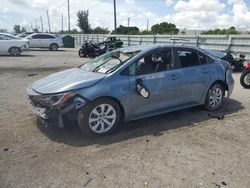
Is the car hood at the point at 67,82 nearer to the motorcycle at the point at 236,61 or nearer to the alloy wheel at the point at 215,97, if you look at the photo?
the alloy wheel at the point at 215,97

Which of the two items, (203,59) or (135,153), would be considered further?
(203,59)

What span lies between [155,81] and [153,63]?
0.37 m

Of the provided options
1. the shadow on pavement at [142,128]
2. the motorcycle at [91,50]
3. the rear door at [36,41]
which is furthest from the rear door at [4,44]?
the shadow on pavement at [142,128]

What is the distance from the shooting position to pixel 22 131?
17.3 ft

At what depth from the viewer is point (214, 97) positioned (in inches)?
261

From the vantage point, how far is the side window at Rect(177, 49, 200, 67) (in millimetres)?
6039

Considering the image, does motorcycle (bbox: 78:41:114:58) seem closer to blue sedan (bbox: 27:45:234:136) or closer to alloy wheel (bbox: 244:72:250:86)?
alloy wheel (bbox: 244:72:250:86)

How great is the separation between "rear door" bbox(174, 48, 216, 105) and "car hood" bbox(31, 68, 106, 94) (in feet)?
Answer: 5.85

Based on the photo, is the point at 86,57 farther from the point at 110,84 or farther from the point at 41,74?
the point at 110,84

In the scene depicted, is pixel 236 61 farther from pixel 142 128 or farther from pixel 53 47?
pixel 53 47

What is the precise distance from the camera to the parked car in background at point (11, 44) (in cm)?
2031

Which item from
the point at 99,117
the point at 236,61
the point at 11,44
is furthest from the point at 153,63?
the point at 11,44

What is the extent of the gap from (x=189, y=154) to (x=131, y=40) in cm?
2207

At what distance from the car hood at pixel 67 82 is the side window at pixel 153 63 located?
Result: 0.64 meters
